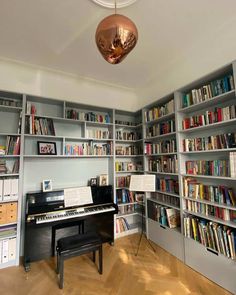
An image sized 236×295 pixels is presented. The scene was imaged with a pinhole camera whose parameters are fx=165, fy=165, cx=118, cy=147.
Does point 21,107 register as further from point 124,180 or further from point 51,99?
point 124,180

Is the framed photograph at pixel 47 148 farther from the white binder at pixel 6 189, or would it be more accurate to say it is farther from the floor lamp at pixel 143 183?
the floor lamp at pixel 143 183

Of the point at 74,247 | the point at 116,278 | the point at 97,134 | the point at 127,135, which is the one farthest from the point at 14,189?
the point at 127,135

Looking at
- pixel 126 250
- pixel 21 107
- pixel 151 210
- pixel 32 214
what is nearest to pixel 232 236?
pixel 151 210

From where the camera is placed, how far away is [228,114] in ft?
6.40

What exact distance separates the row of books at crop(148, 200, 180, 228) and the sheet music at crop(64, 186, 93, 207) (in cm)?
113

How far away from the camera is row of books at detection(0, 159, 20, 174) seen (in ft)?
7.77

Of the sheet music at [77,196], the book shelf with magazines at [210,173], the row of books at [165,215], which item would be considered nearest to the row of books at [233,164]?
the book shelf with magazines at [210,173]

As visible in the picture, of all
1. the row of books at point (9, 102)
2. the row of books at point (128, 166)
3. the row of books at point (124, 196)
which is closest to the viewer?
the row of books at point (9, 102)

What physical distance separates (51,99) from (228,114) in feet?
8.40

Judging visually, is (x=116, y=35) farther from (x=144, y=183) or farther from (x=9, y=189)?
(x=9, y=189)

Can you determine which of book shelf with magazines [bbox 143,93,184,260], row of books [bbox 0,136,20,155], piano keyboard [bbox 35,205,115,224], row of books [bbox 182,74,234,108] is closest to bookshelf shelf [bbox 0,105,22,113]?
row of books [bbox 0,136,20,155]

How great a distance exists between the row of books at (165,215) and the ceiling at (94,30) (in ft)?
7.56

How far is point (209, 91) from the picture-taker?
2156mm

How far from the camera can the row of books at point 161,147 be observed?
2680 mm
